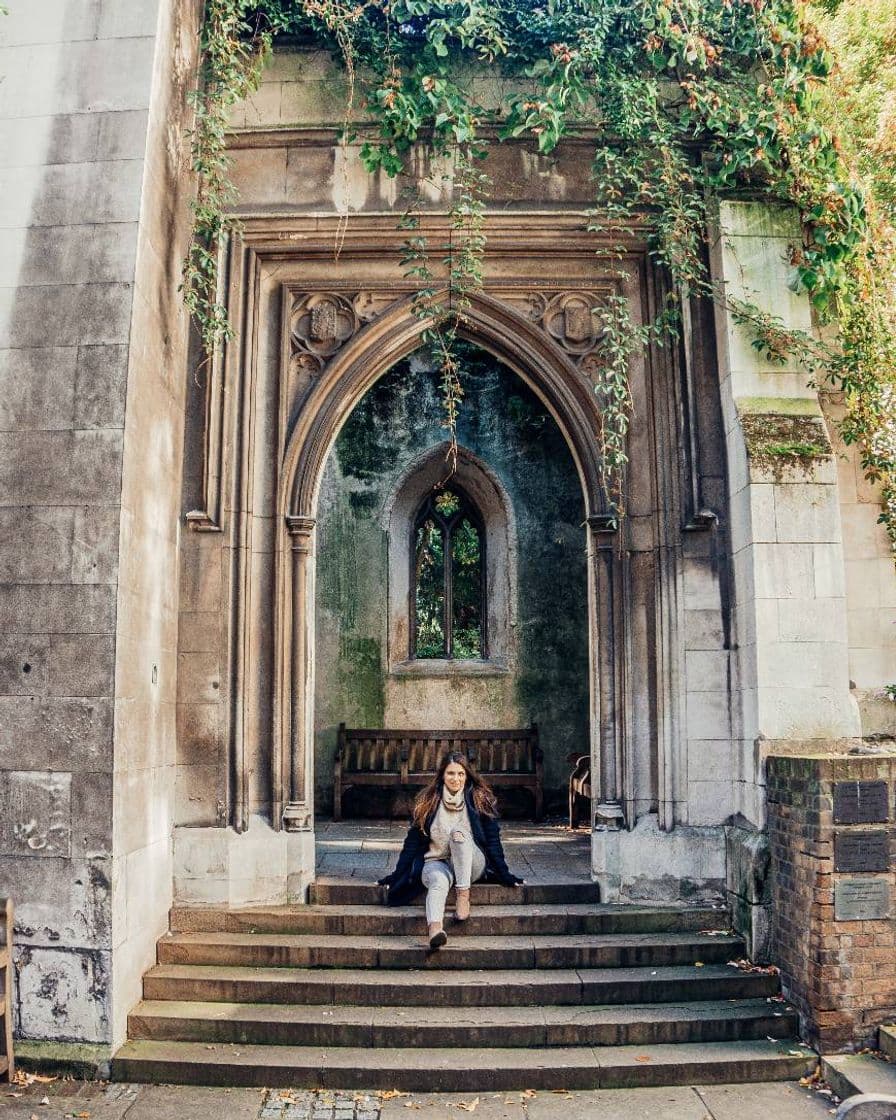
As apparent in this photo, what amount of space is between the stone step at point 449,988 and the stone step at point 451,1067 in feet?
1.15

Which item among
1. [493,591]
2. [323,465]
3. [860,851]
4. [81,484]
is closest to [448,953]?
[860,851]

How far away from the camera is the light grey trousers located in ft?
19.8

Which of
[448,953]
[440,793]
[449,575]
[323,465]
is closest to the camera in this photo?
[448,953]

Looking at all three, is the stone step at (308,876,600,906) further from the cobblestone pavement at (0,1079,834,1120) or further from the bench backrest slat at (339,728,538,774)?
the bench backrest slat at (339,728,538,774)

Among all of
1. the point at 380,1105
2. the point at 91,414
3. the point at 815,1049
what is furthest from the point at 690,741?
the point at 91,414

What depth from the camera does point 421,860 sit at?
648 centimetres

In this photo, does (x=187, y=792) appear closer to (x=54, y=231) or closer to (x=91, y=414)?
(x=91, y=414)

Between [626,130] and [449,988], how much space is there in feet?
17.5

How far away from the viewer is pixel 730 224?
6.88 meters

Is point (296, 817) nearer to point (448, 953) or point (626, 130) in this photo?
point (448, 953)

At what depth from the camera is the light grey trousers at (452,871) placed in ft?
19.8

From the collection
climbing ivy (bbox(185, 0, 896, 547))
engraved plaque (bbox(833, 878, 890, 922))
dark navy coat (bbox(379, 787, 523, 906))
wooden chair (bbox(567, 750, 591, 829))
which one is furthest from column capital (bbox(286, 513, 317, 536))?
wooden chair (bbox(567, 750, 591, 829))

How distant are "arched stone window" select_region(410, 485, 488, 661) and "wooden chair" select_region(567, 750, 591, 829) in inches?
79.1

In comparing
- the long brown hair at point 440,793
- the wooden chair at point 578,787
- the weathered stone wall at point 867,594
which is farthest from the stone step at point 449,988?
the wooden chair at point 578,787
